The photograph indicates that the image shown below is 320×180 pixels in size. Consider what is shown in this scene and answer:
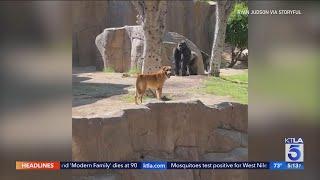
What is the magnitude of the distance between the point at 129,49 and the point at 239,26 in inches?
55.8

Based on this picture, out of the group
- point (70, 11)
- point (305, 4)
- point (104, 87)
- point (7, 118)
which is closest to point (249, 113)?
point (305, 4)

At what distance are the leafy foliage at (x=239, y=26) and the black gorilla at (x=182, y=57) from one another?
40 centimetres

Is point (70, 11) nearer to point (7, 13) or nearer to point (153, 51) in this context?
point (7, 13)

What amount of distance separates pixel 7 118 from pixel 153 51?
3.97ft

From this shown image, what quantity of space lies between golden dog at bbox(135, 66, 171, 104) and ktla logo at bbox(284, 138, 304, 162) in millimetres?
987

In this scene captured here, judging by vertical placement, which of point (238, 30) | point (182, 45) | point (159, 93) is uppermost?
point (238, 30)

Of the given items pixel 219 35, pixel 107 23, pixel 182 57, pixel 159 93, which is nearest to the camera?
pixel 159 93

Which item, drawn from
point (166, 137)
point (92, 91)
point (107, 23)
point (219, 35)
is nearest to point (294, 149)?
point (166, 137)

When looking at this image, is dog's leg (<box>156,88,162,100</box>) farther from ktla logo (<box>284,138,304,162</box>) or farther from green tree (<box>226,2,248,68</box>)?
ktla logo (<box>284,138,304,162</box>)

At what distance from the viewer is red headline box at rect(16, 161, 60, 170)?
351cm

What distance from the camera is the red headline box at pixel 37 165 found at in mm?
3512

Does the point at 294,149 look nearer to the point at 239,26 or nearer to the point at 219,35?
the point at 239,26

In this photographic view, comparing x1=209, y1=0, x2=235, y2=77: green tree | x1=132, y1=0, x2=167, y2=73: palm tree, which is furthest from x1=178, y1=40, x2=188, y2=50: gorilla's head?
x1=132, y1=0, x2=167, y2=73: palm tree

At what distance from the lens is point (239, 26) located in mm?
3633
